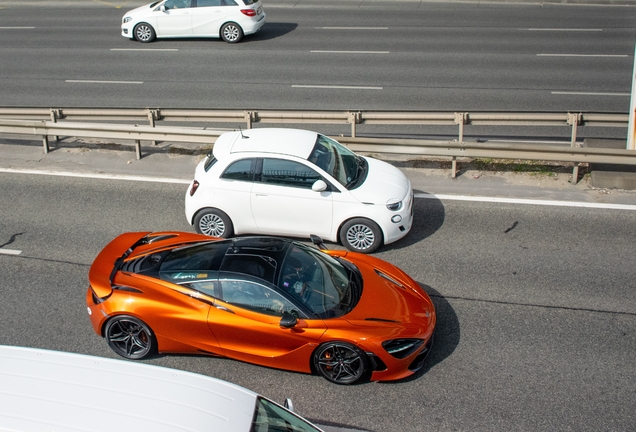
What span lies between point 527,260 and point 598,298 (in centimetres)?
121

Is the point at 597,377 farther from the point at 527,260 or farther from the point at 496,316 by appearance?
Answer: the point at 527,260

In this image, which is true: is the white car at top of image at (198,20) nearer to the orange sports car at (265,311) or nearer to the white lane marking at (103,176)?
the white lane marking at (103,176)

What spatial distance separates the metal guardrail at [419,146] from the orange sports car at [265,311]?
4620 millimetres

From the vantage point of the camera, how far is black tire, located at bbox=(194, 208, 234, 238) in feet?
32.8

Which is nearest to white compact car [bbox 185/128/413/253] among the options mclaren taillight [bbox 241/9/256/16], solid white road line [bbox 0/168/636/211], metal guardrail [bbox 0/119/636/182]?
solid white road line [bbox 0/168/636/211]

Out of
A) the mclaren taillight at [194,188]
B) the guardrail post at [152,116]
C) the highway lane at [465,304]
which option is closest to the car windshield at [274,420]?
the highway lane at [465,304]

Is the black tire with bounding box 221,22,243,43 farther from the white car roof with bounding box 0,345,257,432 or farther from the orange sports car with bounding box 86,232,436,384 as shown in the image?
the white car roof with bounding box 0,345,257,432

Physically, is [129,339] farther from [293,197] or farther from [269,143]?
[269,143]

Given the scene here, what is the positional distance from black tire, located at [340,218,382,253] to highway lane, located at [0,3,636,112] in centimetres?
633

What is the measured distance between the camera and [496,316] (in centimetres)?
837

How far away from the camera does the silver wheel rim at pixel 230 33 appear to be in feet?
66.6

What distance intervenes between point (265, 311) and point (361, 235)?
117 inches

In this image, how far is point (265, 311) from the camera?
718 cm

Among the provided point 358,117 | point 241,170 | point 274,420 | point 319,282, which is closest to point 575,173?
point 358,117
